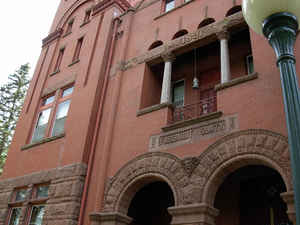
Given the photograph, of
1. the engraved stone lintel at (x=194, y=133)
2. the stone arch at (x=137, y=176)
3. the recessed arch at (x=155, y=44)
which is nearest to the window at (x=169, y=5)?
the recessed arch at (x=155, y=44)

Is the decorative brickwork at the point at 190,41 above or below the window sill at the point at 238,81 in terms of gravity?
above

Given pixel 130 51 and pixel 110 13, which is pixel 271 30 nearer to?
pixel 130 51

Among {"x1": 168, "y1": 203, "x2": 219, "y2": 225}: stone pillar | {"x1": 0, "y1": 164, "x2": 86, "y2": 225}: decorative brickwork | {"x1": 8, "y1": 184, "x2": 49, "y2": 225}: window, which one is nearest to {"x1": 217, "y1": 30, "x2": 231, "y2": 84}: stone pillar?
{"x1": 168, "y1": 203, "x2": 219, "y2": 225}: stone pillar

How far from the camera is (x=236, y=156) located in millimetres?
7316

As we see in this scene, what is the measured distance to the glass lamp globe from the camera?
359cm

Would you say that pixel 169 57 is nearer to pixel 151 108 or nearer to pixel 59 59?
pixel 151 108

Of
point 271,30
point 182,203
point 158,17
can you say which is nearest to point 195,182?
point 182,203

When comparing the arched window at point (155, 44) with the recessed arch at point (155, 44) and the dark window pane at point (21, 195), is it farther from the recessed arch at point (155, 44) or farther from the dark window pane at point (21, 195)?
the dark window pane at point (21, 195)

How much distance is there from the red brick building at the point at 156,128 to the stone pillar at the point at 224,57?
43 millimetres

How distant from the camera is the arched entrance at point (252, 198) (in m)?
8.55

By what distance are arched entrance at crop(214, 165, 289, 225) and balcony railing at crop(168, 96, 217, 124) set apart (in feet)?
6.59

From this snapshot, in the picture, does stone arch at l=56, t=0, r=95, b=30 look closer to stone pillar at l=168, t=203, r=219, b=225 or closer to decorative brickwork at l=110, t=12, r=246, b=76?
decorative brickwork at l=110, t=12, r=246, b=76

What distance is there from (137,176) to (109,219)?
139 centimetres

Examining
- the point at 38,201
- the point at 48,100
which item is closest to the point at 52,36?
the point at 48,100
